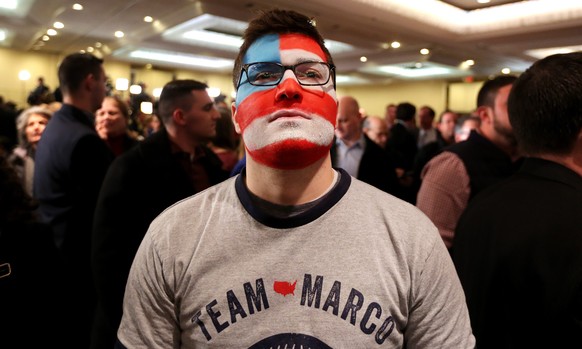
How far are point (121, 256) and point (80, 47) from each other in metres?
9.35

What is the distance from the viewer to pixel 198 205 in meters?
1.09

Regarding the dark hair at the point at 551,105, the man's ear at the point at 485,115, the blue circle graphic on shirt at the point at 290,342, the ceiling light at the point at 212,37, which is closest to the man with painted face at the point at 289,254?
the blue circle graphic on shirt at the point at 290,342

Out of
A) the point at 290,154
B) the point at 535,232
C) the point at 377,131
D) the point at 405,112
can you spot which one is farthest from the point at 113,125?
the point at 405,112

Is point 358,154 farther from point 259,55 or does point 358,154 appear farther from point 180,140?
point 259,55

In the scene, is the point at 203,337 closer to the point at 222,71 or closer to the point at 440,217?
the point at 440,217

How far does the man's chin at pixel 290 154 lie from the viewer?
102cm

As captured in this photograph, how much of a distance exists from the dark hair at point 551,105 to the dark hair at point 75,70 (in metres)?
2.39

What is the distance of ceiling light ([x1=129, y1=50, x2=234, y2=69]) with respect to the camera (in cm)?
A: 1093

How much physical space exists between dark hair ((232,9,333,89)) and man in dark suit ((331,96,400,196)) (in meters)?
2.33

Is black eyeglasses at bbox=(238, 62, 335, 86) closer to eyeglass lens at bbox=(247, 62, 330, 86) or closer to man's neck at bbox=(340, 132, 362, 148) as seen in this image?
eyeglass lens at bbox=(247, 62, 330, 86)

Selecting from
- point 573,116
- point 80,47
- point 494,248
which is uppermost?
point 80,47

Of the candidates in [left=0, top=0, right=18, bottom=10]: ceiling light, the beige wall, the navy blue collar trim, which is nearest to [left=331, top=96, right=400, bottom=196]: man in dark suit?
the navy blue collar trim

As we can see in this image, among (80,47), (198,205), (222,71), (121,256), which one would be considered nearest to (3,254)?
(121,256)

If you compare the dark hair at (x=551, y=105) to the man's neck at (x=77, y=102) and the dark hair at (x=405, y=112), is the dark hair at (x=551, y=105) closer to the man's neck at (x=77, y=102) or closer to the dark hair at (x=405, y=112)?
the man's neck at (x=77, y=102)
